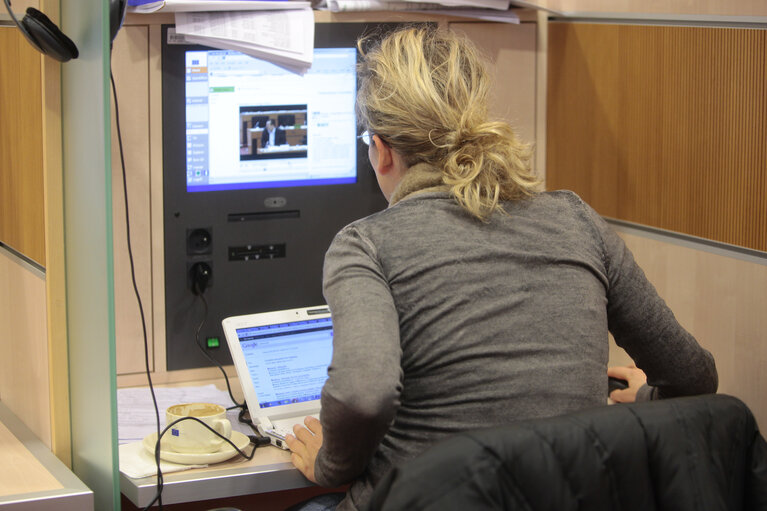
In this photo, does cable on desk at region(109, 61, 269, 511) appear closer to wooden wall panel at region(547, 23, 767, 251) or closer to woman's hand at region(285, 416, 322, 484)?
woman's hand at region(285, 416, 322, 484)

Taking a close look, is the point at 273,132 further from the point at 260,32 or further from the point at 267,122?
the point at 260,32

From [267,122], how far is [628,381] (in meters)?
0.88

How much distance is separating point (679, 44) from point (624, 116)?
0.20 meters

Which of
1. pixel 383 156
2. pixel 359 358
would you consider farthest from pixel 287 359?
pixel 359 358

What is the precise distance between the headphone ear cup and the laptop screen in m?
0.63

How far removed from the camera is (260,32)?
1.87 m

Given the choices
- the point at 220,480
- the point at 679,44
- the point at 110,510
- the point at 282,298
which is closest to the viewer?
the point at 110,510

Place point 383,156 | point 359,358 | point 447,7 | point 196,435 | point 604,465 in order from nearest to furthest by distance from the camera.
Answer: point 604,465 < point 359,358 < point 383,156 < point 196,435 < point 447,7

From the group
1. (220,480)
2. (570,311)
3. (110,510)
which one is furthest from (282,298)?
(570,311)

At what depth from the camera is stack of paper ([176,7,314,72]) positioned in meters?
1.84

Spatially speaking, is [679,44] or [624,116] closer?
[679,44]

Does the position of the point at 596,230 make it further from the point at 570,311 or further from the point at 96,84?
the point at 96,84

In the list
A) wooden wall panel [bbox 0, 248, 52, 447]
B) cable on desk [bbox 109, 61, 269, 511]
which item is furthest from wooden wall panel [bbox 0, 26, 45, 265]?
cable on desk [bbox 109, 61, 269, 511]

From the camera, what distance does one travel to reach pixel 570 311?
4.22 ft
